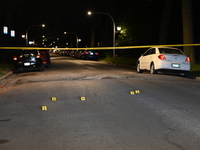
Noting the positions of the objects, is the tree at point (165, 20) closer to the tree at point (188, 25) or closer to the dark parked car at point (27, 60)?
the tree at point (188, 25)

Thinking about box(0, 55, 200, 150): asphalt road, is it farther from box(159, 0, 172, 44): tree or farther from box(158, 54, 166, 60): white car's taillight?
box(159, 0, 172, 44): tree

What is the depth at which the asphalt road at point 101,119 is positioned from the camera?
5.61m

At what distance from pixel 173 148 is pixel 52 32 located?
107 m

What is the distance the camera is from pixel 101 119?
24.0 feet

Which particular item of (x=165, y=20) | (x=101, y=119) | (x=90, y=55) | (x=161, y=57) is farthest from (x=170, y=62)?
(x=90, y=55)

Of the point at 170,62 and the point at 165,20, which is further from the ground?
the point at 165,20

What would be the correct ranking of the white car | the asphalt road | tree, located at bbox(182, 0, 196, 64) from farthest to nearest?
tree, located at bbox(182, 0, 196, 64) < the white car < the asphalt road

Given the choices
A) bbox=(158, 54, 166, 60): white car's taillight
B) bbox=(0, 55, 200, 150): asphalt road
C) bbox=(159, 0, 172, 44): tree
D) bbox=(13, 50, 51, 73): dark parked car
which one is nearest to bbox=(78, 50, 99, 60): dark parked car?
bbox=(159, 0, 172, 44): tree

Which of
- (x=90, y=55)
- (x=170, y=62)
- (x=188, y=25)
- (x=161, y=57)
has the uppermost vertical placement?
(x=188, y=25)

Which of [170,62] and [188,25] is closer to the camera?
[170,62]

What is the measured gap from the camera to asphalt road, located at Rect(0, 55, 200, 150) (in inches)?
221

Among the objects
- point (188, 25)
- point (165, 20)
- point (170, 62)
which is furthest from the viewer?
point (165, 20)

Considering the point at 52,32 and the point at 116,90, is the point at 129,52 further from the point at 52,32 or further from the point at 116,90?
the point at 52,32

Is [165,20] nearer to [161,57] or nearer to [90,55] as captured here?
[161,57]
